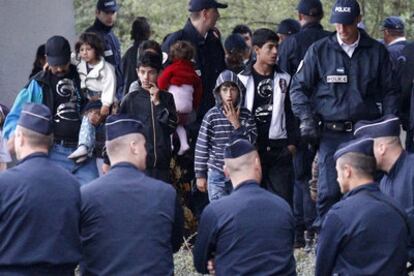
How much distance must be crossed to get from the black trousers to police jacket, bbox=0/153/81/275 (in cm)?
441

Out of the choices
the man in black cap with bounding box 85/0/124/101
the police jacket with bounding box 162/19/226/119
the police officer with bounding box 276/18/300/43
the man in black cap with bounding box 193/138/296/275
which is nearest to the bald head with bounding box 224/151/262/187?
the man in black cap with bounding box 193/138/296/275

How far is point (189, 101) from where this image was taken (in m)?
14.0

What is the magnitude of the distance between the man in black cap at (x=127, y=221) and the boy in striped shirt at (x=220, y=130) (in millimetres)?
3574

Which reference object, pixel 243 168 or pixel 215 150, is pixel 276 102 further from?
pixel 243 168

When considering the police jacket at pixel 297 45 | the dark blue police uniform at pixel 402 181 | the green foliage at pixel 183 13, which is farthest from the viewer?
the green foliage at pixel 183 13

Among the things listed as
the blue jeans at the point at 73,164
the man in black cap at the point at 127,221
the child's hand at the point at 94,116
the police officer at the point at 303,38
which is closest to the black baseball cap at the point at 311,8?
the police officer at the point at 303,38

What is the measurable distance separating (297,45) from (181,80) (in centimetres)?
142

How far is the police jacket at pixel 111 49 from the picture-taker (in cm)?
1466

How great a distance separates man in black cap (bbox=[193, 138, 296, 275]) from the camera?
31.7 feet

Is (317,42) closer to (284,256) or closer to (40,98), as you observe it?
(40,98)

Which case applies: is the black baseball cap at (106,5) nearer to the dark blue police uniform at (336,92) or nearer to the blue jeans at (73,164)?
the blue jeans at (73,164)

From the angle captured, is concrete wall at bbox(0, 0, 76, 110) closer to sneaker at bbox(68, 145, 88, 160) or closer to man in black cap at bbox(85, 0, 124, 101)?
man in black cap at bbox(85, 0, 124, 101)

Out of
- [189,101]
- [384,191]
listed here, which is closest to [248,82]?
[189,101]

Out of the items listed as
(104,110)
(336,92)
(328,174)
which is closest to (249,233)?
(328,174)
